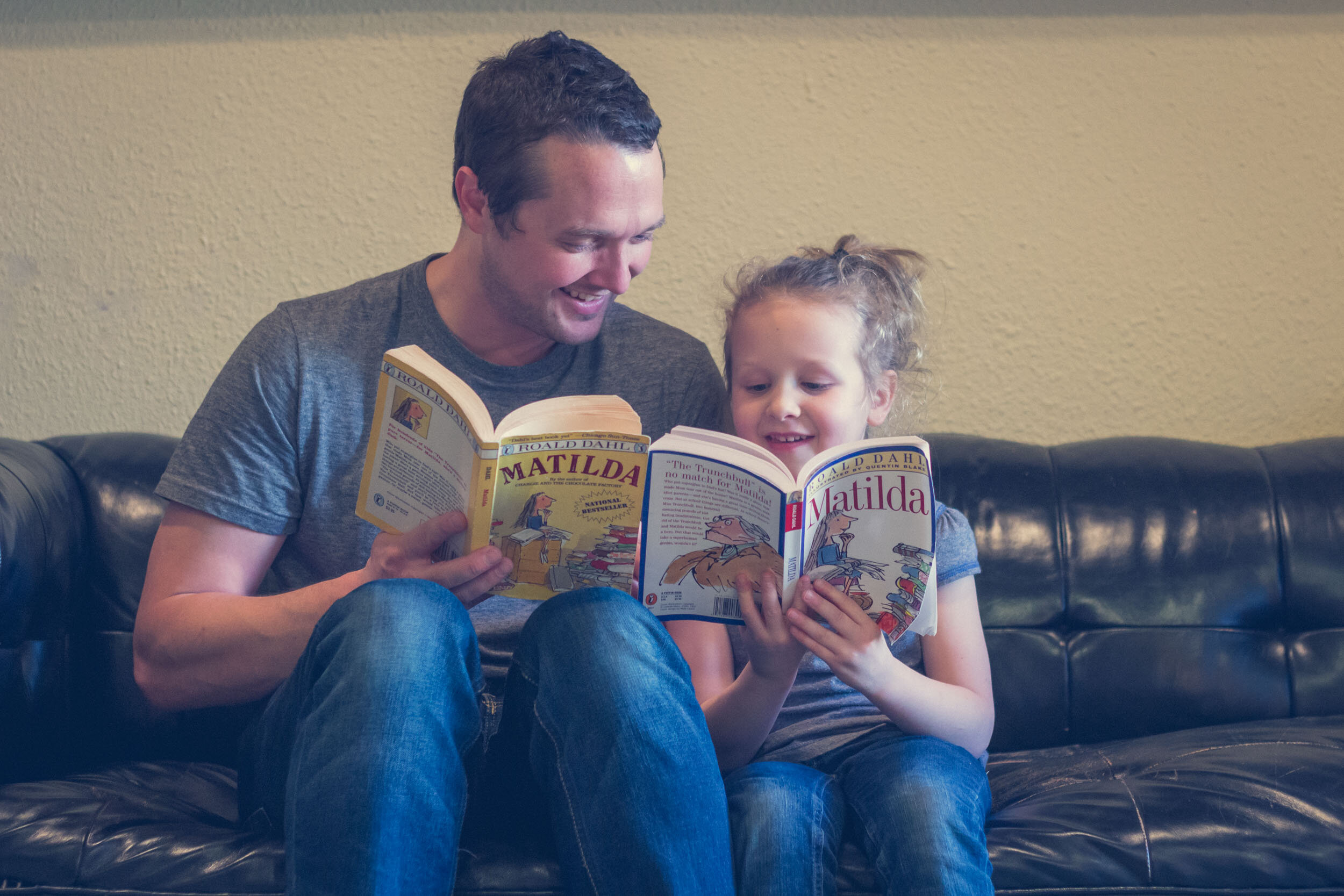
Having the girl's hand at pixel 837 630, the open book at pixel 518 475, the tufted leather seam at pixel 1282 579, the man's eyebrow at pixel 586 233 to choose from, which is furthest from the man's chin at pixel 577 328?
the tufted leather seam at pixel 1282 579

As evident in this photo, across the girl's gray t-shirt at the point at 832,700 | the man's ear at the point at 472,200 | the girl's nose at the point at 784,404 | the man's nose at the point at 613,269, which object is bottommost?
the girl's gray t-shirt at the point at 832,700

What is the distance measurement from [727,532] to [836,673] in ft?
0.63

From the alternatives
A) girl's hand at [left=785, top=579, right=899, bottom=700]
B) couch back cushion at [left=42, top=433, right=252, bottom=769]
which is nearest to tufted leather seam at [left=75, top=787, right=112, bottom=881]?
couch back cushion at [left=42, top=433, right=252, bottom=769]

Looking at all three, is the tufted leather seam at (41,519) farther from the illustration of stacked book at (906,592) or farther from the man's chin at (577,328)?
the illustration of stacked book at (906,592)

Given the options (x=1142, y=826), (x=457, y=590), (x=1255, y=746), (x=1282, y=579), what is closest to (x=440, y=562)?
(x=457, y=590)

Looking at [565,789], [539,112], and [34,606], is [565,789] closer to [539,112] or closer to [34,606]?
[539,112]

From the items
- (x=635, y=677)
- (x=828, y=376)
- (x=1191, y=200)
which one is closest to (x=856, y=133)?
(x=1191, y=200)

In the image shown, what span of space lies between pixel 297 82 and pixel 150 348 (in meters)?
0.59

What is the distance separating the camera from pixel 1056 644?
63.3 inches

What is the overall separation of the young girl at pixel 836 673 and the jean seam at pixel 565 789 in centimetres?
20

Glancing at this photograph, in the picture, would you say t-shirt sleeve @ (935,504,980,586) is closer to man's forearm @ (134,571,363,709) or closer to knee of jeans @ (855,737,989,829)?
knee of jeans @ (855,737,989,829)

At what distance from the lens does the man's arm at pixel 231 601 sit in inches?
40.8

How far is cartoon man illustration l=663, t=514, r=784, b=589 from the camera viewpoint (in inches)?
40.9

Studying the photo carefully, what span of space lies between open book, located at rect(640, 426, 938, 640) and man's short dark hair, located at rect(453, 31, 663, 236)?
1.36 ft
